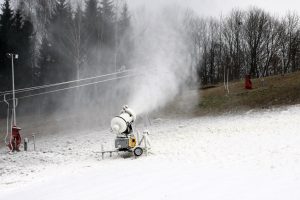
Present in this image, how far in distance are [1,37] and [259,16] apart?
38.7m

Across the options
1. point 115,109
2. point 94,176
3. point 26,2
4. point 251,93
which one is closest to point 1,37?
point 26,2

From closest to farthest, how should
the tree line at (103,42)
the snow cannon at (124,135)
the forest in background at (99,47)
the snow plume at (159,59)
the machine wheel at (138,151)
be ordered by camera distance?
the machine wheel at (138,151), the snow cannon at (124,135), the snow plume at (159,59), the forest in background at (99,47), the tree line at (103,42)

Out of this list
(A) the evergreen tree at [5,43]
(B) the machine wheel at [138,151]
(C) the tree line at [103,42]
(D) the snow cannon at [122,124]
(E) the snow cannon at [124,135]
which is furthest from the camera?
(A) the evergreen tree at [5,43]

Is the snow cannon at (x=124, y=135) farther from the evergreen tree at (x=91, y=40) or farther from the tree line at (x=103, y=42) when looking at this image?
the evergreen tree at (x=91, y=40)

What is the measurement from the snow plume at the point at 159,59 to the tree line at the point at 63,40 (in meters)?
8.44

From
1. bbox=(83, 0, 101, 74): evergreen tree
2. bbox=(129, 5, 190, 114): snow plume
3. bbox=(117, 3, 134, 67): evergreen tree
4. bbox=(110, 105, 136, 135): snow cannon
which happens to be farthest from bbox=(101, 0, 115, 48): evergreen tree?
bbox=(110, 105, 136, 135): snow cannon

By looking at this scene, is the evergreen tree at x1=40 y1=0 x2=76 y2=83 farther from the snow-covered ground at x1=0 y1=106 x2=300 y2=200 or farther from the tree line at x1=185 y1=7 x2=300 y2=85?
the snow-covered ground at x1=0 y1=106 x2=300 y2=200

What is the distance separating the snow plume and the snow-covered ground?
6800mm

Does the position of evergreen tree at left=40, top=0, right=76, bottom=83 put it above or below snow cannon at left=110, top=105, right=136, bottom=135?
above

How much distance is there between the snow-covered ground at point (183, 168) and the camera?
10.6 m

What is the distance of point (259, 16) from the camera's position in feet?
198

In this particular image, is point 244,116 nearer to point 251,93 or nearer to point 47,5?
point 251,93

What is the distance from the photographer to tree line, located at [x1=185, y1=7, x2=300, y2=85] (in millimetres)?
56156

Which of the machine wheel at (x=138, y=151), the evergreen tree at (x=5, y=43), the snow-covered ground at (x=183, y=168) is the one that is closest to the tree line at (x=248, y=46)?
the evergreen tree at (x=5, y=43)
